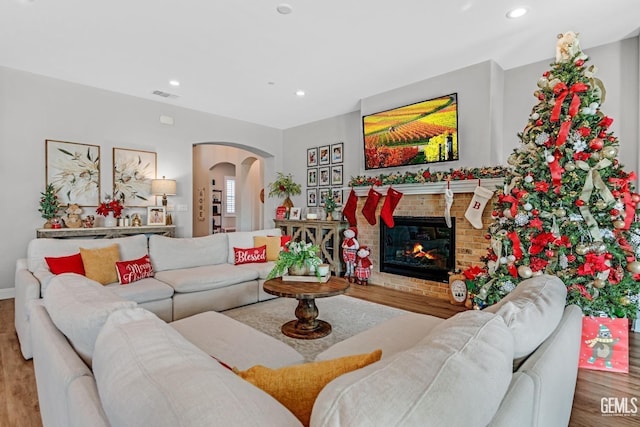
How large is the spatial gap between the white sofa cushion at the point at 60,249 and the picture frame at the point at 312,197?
3.24 metres

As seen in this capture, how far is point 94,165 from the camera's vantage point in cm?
456

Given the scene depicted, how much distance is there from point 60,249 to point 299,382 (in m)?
3.24

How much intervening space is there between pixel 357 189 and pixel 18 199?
443 centimetres

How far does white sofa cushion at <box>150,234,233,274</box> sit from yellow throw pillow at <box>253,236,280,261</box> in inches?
15.6

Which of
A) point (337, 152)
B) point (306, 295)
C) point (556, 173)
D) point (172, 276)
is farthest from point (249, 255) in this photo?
point (556, 173)

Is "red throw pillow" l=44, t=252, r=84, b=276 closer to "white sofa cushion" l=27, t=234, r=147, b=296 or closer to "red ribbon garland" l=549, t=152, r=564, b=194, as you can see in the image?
"white sofa cushion" l=27, t=234, r=147, b=296

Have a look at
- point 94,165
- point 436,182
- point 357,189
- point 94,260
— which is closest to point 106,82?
point 94,165

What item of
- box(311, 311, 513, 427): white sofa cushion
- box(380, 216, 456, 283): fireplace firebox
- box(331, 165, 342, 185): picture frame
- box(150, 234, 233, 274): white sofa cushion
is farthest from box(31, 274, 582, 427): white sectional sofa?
box(331, 165, 342, 185): picture frame

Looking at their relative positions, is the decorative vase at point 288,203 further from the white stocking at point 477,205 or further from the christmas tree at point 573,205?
the christmas tree at point 573,205

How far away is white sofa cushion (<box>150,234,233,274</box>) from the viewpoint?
11.8ft

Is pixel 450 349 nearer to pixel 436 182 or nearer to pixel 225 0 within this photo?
pixel 225 0

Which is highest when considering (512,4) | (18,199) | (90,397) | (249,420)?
(512,4)

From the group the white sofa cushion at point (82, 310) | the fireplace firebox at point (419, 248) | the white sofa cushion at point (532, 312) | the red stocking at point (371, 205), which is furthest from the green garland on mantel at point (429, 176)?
the white sofa cushion at point (82, 310)

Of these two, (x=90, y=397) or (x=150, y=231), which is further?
(x=150, y=231)
